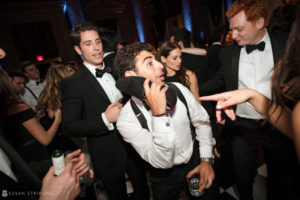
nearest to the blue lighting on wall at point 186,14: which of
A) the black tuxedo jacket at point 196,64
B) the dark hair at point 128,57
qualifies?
the black tuxedo jacket at point 196,64

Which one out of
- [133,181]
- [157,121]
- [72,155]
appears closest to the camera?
[157,121]

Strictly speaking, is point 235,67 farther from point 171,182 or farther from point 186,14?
point 186,14

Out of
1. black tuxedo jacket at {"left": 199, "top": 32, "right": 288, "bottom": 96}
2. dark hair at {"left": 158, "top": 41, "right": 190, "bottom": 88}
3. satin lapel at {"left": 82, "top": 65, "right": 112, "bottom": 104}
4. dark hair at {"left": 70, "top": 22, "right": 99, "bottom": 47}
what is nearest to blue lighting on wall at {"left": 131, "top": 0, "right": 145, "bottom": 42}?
dark hair at {"left": 158, "top": 41, "right": 190, "bottom": 88}

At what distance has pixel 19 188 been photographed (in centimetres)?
83

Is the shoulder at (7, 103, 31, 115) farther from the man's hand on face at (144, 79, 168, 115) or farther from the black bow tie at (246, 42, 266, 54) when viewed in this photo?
the black bow tie at (246, 42, 266, 54)

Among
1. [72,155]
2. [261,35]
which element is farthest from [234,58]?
[72,155]

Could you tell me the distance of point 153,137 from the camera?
3.65 feet

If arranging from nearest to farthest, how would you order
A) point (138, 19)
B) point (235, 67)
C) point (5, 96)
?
point (5, 96), point (235, 67), point (138, 19)

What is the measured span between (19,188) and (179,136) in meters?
1.01

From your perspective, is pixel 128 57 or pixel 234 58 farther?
pixel 234 58

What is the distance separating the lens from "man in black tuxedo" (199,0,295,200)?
5.88 feet

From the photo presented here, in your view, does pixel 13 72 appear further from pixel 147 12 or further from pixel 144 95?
pixel 147 12

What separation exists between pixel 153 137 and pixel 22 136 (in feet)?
4.61

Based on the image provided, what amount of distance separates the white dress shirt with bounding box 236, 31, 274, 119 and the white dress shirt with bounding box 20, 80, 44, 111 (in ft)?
12.2
